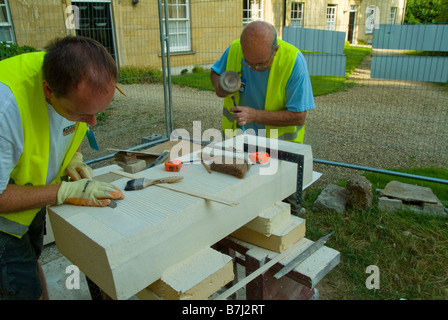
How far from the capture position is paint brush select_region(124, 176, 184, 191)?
4.95 ft

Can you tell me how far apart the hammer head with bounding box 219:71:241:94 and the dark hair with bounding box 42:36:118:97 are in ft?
4.52

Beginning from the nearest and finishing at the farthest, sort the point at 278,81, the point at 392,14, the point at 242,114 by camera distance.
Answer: the point at 242,114, the point at 278,81, the point at 392,14

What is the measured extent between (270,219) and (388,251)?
185 centimetres

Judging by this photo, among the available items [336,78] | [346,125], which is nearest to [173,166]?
[336,78]

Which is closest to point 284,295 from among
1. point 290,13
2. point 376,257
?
point 376,257

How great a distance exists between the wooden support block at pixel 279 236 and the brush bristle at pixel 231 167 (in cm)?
36

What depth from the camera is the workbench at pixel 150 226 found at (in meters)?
1.16

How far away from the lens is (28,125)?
53.7 inches

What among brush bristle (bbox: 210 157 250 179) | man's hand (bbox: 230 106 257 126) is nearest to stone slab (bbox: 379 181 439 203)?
man's hand (bbox: 230 106 257 126)

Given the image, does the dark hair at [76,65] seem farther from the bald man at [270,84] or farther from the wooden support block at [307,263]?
the bald man at [270,84]

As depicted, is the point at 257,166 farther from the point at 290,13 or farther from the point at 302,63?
the point at 290,13

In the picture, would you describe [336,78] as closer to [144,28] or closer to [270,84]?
[270,84]

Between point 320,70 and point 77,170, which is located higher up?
point 320,70

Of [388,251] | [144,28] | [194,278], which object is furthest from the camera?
[144,28]
